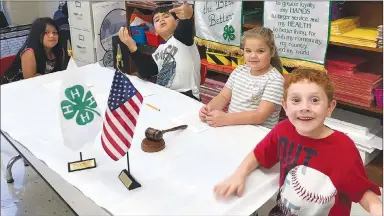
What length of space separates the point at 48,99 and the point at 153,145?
1.59 feet

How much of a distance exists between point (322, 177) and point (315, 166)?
0.03 m

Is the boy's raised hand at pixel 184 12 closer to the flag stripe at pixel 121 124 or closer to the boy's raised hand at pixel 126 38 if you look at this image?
the boy's raised hand at pixel 126 38

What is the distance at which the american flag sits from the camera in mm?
927

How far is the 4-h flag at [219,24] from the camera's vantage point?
2236mm

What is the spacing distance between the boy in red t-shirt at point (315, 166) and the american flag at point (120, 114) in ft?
0.76

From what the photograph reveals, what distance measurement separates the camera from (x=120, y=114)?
930 mm

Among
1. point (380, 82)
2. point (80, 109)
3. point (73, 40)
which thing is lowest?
point (380, 82)

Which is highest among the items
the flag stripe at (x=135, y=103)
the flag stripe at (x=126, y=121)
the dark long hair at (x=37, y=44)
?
the dark long hair at (x=37, y=44)

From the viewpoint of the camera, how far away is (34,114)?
1.29 m

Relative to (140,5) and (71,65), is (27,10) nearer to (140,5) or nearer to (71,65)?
(71,65)

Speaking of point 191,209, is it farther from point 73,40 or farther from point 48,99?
point 48,99

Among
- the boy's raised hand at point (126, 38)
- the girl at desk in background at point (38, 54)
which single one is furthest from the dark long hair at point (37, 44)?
the boy's raised hand at point (126, 38)

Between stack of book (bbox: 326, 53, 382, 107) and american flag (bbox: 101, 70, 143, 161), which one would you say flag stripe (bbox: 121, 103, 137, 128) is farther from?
stack of book (bbox: 326, 53, 382, 107)

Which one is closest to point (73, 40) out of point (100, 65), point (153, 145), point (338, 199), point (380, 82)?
point (100, 65)
